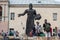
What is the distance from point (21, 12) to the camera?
64.4 metres

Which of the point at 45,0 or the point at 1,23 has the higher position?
the point at 45,0

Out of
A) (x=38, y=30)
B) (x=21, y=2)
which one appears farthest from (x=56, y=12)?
(x=38, y=30)

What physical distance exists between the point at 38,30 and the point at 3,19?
130 feet

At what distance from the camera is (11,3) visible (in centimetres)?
6562

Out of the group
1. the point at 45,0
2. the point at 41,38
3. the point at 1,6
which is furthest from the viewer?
the point at 45,0

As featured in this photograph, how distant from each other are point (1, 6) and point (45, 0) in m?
9.77

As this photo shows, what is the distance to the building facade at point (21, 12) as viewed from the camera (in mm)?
63844

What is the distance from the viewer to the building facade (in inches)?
2514

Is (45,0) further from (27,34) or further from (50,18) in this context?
(27,34)

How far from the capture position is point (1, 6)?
63.0 m

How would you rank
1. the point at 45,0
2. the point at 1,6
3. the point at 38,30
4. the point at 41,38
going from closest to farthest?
the point at 41,38 → the point at 38,30 → the point at 1,6 → the point at 45,0

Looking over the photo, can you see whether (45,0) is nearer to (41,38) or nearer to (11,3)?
(11,3)

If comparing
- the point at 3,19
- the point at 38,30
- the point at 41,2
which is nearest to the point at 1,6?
the point at 3,19

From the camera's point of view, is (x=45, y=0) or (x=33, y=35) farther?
(x=45, y=0)
